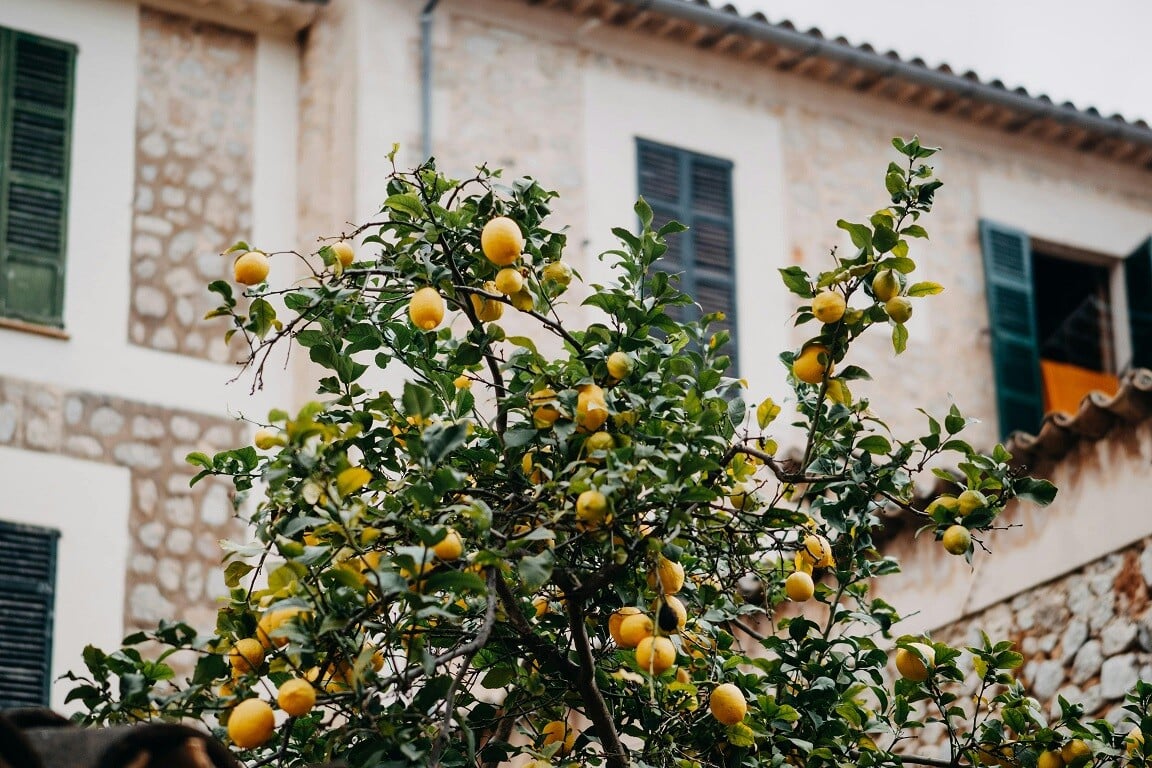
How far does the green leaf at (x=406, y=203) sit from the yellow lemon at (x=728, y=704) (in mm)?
1382

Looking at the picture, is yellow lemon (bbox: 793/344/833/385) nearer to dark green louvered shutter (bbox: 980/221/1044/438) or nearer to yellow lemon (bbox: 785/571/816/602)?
yellow lemon (bbox: 785/571/816/602)

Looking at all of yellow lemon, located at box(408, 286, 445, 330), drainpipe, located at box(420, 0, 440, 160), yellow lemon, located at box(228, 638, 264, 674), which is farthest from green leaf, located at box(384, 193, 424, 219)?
drainpipe, located at box(420, 0, 440, 160)

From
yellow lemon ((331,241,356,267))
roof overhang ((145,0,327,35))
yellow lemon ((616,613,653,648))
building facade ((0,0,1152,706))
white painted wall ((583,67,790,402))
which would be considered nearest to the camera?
yellow lemon ((616,613,653,648))

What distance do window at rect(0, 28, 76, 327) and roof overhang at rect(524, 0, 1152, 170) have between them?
9.85ft

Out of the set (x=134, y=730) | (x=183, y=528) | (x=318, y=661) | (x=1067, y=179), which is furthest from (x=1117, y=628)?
(x=1067, y=179)

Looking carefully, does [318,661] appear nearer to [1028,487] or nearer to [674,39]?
[1028,487]

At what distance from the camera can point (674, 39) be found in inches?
445

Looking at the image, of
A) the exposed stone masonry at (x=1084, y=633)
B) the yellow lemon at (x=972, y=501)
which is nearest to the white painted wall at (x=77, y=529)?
the exposed stone masonry at (x=1084, y=633)

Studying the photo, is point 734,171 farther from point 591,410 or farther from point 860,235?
point 591,410

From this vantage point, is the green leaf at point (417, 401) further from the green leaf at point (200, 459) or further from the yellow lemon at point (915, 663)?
the yellow lemon at point (915, 663)

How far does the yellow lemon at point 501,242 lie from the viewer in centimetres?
416

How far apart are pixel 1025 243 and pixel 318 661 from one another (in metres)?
9.28

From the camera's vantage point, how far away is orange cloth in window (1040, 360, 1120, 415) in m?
11.9

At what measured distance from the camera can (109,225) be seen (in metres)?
9.96
